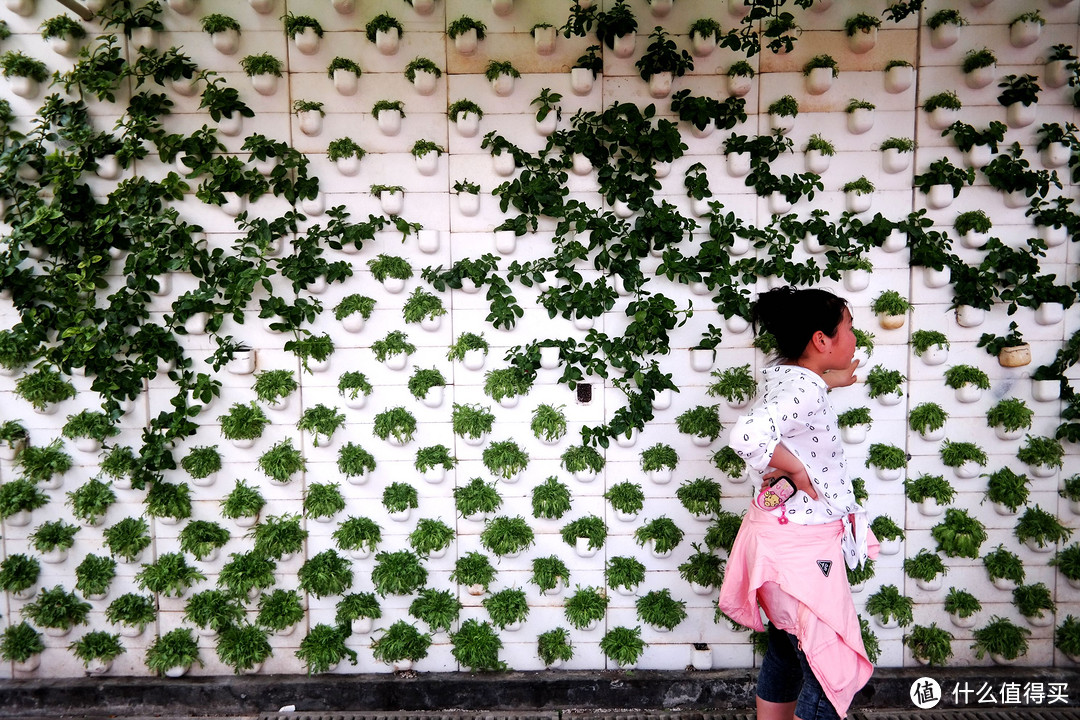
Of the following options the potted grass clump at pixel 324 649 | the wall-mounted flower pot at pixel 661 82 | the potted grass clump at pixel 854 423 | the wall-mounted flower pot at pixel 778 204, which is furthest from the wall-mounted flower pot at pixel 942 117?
the potted grass clump at pixel 324 649

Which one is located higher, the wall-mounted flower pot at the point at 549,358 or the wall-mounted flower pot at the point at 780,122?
the wall-mounted flower pot at the point at 780,122

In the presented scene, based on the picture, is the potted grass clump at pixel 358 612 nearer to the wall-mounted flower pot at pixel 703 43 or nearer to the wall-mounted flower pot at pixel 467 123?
the wall-mounted flower pot at pixel 467 123

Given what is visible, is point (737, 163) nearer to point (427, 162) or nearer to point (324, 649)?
point (427, 162)

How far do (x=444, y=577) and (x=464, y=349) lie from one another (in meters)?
1.05

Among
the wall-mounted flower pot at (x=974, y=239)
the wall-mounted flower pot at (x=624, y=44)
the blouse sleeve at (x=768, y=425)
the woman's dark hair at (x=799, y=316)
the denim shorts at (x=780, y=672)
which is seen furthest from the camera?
the wall-mounted flower pot at (x=974, y=239)

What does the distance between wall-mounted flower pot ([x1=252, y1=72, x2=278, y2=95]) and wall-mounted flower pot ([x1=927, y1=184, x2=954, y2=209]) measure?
290 centimetres

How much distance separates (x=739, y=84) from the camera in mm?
2771

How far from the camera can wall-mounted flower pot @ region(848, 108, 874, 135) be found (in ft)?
9.16

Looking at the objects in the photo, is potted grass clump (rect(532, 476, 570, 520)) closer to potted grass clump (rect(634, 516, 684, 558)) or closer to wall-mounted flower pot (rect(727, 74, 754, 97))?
potted grass clump (rect(634, 516, 684, 558))

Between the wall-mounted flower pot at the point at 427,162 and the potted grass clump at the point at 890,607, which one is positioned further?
the potted grass clump at the point at 890,607

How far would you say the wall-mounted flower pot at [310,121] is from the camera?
280cm

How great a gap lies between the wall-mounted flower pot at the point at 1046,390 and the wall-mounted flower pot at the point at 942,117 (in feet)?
3.97

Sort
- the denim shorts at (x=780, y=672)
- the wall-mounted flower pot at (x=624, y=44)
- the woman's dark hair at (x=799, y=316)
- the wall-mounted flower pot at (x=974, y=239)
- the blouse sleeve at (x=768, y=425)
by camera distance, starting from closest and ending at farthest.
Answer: the blouse sleeve at (x=768, y=425), the woman's dark hair at (x=799, y=316), the denim shorts at (x=780, y=672), the wall-mounted flower pot at (x=624, y=44), the wall-mounted flower pot at (x=974, y=239)

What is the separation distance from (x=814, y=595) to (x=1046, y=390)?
68.2 inches
